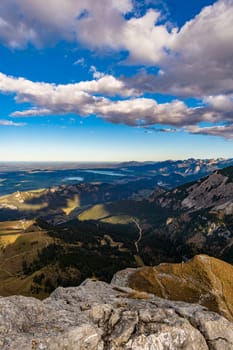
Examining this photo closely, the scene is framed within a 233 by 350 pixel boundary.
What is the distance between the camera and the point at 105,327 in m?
51.6

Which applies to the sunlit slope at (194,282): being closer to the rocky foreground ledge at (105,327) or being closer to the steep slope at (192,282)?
the steep slope at (192,282)

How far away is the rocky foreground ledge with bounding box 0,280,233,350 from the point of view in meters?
45.1

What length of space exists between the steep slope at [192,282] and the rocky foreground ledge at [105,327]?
6769 centimetres

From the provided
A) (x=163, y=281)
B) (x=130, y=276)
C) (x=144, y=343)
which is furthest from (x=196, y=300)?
(x=144, y=343)

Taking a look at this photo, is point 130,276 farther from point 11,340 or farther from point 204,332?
point 11,340

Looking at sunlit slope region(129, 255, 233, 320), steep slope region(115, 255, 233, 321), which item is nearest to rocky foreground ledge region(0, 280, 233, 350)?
sunlit slope region(129, 255, 233, 320)

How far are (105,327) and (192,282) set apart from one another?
103 m

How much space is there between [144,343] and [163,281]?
100 metres

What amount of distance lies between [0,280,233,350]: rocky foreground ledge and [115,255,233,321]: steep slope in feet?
222

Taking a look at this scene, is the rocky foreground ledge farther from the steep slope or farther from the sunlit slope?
the steep slope

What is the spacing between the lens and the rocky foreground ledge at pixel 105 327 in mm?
45075

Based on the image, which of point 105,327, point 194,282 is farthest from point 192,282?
point 105,327

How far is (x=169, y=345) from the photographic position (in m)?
49.8

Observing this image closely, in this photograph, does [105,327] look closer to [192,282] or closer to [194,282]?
[192,282]
